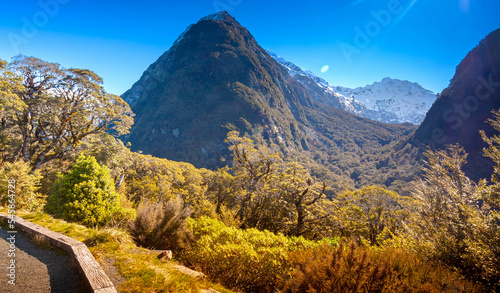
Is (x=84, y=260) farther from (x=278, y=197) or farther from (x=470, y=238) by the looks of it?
(x=278, y=197)

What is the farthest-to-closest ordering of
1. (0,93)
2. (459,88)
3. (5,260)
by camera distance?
(459,88) < (0,93) < (5,260)

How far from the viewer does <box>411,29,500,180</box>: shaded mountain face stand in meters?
107

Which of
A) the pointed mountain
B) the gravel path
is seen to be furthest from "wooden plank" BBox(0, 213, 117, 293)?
the pointed mountain

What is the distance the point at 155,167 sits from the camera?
61.5ft

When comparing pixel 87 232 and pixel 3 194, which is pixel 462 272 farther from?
pixel 3 194

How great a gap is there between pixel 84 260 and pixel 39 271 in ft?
2.61

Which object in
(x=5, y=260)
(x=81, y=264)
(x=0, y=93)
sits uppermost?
(x=0, y=93)

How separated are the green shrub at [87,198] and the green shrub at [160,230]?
0.59 meters

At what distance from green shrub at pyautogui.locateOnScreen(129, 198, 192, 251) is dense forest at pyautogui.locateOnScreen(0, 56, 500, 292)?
4cm

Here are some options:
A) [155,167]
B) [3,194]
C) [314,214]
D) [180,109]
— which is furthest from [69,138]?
[180,109]

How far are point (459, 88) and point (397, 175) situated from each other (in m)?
67.7

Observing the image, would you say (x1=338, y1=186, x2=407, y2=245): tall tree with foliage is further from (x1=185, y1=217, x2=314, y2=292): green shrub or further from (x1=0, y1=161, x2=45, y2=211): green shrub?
(x1=0, y1=161, x2=45, y2=211): green shrub

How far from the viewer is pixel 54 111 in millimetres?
15523

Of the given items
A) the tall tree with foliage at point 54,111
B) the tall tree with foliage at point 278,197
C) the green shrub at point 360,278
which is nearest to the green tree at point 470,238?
the green shrub at point 360,278
